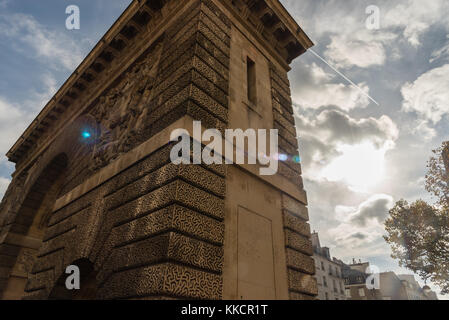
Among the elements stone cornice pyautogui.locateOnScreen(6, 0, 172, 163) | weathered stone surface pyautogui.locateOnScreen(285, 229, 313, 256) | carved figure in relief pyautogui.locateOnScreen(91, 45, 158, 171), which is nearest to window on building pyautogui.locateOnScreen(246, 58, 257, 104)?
carved figure in relief pyautogui.locateOnScreen(91, 45, 158, 171)

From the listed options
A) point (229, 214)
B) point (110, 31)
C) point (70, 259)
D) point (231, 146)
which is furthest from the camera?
point (110, 31)

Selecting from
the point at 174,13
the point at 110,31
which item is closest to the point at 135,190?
the point at 174,13

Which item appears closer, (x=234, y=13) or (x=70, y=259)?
(x=70, y=259)

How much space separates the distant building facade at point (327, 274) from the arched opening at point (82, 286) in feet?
129

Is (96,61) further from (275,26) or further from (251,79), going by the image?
(275,26)

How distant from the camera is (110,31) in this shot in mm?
9273

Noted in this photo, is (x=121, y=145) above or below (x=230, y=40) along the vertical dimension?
below

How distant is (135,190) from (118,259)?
1166 mm

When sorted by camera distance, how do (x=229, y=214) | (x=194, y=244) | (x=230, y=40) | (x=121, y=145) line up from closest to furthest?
(x=194, y=244) → (x=229, y=214) → (x=121, y=145) → (x=230, y=40)

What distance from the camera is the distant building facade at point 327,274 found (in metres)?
39.7

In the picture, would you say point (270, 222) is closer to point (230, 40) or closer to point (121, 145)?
point (121, 145)

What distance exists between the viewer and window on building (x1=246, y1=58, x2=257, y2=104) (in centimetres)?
675

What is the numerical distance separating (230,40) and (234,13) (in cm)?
124
